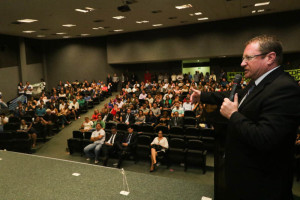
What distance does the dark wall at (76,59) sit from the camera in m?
19.2

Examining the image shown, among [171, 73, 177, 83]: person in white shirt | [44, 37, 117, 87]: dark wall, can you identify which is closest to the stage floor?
[171, 73, 177, 83]: person in white shirt

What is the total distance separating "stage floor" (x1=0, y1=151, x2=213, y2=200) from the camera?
388 cm

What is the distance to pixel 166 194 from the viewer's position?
391 cm

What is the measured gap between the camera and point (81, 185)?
13.7 ft

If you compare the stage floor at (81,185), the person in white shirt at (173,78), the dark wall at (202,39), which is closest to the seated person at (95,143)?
the stage floor at (81,185)

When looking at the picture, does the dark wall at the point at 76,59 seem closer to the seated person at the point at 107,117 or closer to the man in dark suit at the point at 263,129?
the seated person at the point at 107,117

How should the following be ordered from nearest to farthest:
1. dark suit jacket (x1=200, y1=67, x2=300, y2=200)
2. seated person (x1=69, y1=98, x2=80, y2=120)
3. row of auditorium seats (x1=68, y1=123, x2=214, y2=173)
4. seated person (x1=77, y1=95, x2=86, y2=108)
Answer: dark suit jacket (x1=200, y1=67, x2=300, y2=200) < row of auditorium seats (x1=68, y1=123, x2=214, y2=173) < seated person (x1=69, y1=98, x2=80, y2=120) < seated person (x1=77, y1=95, x2=86, y2=108)

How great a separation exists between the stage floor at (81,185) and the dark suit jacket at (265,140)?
8.99ft

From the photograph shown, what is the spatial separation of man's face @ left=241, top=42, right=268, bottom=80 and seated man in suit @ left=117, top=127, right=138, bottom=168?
19.6 ft

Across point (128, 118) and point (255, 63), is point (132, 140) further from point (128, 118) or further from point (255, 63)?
point (255, 63)

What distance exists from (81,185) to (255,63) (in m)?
3.76

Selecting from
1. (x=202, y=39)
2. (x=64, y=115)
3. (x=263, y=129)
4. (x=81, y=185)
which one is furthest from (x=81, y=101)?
(x=263, y=129)

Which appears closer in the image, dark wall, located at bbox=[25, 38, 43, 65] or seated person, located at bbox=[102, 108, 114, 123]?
seated person, located at bbox=[102, 108, 114, 123]

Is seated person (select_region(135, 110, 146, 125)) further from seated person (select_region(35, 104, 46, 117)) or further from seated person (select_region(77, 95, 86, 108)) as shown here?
seated person (select_region(77, 95, 86, 108))
